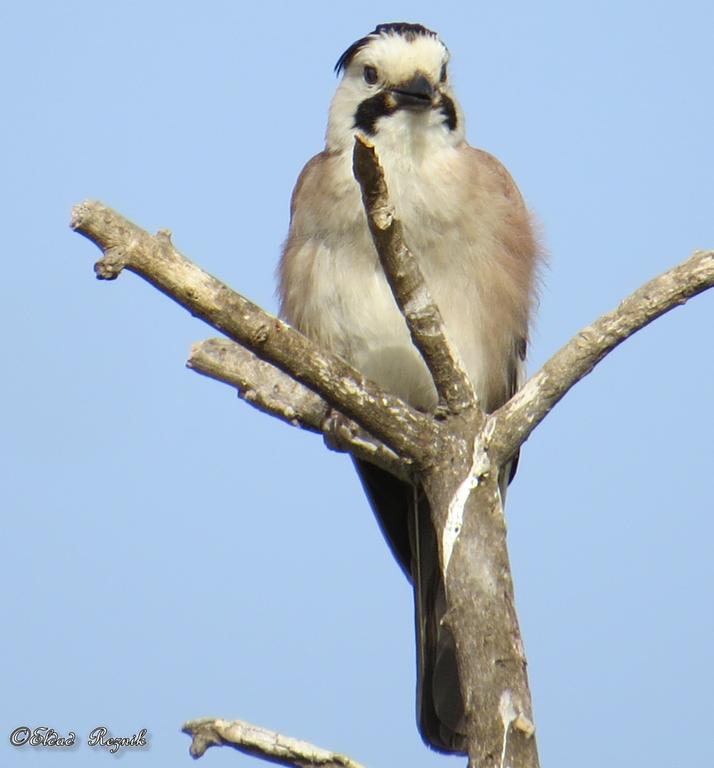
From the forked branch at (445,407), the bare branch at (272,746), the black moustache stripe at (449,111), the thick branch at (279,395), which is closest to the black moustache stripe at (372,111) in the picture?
the black moustache stripe at (449,111)

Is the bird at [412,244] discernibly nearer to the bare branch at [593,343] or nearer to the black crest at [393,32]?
the black crest at [393,32]

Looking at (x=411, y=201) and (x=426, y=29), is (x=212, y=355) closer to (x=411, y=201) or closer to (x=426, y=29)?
(x=411, y=201)

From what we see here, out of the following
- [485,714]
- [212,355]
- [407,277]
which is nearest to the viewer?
[485,714]

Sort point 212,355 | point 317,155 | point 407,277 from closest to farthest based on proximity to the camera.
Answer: point 407,277, point 212,355, point 317,155

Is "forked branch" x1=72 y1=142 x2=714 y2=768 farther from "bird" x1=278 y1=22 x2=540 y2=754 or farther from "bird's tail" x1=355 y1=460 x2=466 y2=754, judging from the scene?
"bird" x1=278 y1=22 x2=540 y2=754

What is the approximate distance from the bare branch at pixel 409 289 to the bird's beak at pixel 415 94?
141cm

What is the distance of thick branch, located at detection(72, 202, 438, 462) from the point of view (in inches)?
138

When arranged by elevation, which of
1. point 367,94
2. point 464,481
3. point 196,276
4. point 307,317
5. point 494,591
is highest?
point 367,94

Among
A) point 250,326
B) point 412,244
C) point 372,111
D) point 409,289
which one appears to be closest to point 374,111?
point 372,111

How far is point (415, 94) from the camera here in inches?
201

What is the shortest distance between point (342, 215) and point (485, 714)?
7.44 feet

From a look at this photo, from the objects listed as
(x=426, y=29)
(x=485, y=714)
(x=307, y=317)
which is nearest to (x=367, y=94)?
(x=426, y=29)

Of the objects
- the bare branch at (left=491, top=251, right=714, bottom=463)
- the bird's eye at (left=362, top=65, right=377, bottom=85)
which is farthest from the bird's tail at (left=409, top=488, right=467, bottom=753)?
the bird's eye at (left=362, top=65, right=377, bottom=85)

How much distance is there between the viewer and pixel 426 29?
210 inches
